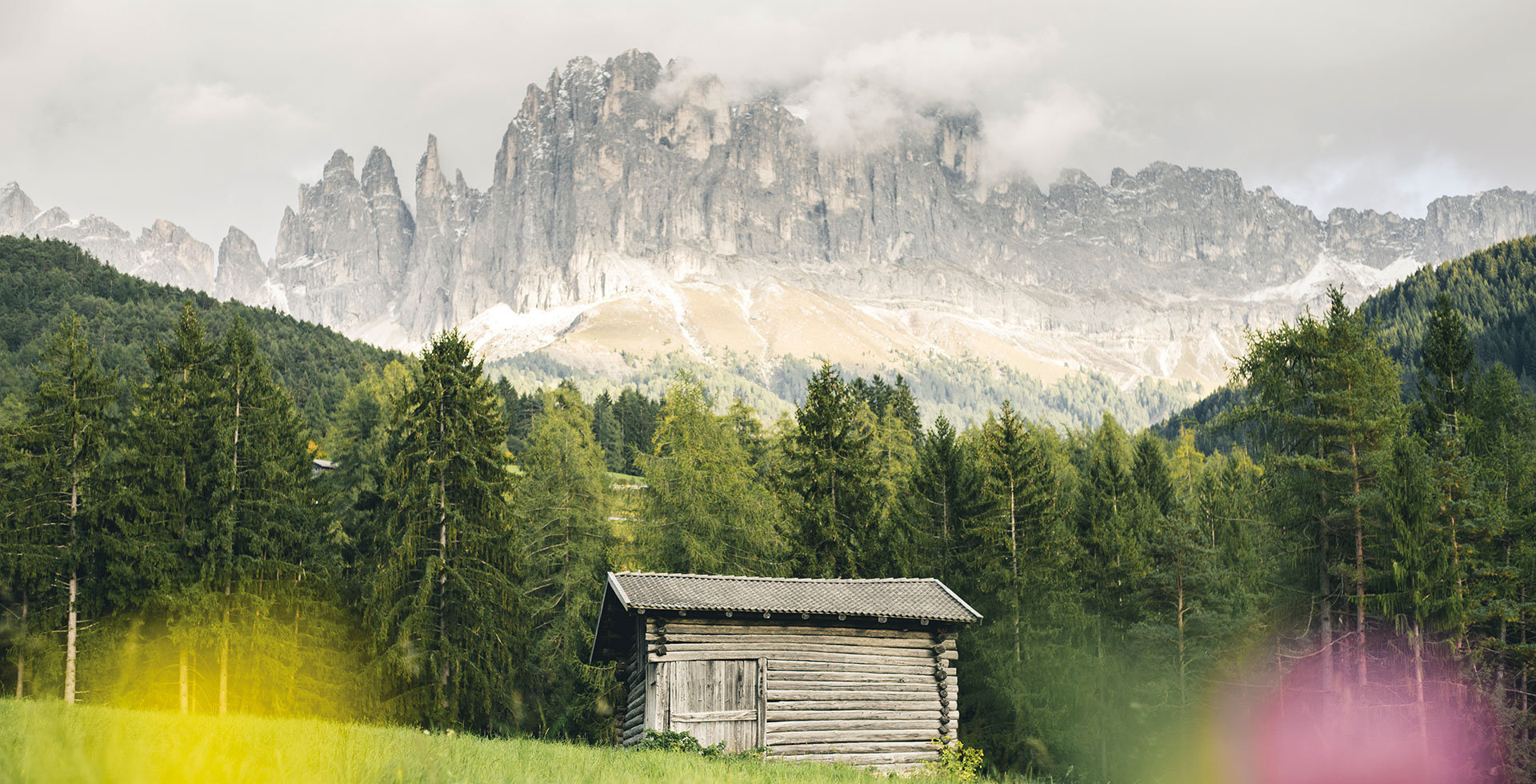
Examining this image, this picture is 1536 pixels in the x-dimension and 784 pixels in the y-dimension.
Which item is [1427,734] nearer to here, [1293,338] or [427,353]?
[1293,338]

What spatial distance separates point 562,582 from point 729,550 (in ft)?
19.3

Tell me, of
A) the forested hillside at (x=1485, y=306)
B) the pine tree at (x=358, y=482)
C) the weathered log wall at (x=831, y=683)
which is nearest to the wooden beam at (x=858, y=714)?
the weathered log wall at (x=831, y=683)

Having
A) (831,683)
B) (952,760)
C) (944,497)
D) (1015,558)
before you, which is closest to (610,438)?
(944,497)

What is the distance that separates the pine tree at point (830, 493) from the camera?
35.8m

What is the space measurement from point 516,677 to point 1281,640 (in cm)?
2388

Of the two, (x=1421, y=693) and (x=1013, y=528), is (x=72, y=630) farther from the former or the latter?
(x=1421, y=693)

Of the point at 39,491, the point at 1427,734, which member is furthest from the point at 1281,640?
the point at 39,491

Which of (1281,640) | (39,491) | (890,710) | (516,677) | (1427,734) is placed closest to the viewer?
(890,710)

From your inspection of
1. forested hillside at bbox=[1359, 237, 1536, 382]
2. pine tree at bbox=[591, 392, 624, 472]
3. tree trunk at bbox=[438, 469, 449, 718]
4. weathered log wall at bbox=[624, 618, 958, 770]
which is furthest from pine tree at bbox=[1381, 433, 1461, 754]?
pine tree at bbox=[591, 392, 624, 472]

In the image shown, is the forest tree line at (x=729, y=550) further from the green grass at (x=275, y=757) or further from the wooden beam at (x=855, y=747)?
the green grass at (x=275, y=757)

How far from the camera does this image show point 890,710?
24.3 metres

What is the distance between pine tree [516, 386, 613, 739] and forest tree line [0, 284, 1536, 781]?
15 centimetres

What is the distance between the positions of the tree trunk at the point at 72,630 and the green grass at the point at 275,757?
72.0ft

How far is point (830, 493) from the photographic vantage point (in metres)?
37.1
